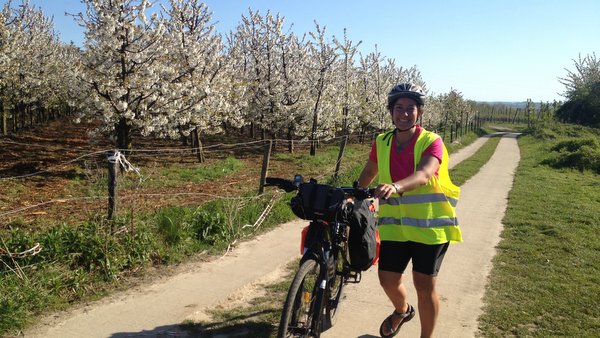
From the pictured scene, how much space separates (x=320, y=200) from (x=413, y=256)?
2.71 ft

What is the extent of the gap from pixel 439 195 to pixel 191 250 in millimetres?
3671

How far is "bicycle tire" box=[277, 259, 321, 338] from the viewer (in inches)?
114

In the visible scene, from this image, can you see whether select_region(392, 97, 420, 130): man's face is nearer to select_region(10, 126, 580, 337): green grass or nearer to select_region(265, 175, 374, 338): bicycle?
select_region(265, 175, 374, 338): bicycle

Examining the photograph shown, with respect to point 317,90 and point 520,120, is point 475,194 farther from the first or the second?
point 520,120

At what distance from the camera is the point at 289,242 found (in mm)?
6598

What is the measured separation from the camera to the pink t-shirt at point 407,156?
3.07 m

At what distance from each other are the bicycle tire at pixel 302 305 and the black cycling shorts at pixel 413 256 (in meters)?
0.56

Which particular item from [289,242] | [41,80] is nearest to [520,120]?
[41,80]

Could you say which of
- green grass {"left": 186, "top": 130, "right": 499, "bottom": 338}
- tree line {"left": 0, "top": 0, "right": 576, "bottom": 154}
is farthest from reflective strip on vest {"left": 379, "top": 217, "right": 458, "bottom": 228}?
tree line {"left": 0, "top": 0, "right": 576, "bottom": 154}

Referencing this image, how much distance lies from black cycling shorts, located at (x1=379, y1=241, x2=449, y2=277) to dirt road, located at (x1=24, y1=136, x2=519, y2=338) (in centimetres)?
84

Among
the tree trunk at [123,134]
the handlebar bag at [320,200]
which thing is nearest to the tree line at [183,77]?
the tree trunk at [123,134]

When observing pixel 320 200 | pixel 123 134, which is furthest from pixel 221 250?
pixel 123 134

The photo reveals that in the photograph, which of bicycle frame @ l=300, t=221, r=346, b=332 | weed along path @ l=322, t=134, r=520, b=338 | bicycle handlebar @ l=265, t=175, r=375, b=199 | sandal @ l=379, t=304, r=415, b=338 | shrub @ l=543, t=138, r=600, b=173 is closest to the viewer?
bicycle handlebar @ l=265, t=175, r=375, b=199

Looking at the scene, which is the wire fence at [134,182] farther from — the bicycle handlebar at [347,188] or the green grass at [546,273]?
the green grass at [546,273]
